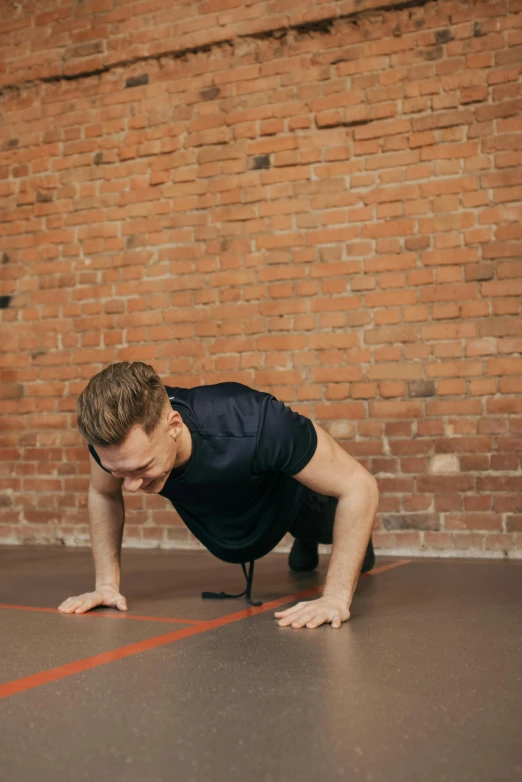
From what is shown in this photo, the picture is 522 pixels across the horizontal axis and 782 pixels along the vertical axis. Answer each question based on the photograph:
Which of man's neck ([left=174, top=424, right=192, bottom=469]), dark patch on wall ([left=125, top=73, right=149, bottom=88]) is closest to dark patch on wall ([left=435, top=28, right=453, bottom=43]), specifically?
dark patch on wall ([left=125, top=73, right=149, bottom=88])

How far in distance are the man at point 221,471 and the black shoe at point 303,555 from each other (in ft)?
2.63

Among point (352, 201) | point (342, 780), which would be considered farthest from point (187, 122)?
point (342, 780)

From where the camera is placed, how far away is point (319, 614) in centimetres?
210

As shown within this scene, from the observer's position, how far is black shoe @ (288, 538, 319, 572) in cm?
334

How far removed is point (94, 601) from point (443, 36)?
321cm

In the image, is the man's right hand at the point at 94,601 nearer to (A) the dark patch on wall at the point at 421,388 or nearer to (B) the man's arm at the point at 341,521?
(B) the man's arm at the point at 341,521

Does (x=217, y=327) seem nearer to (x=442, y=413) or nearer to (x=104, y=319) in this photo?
(x=104, y=319)

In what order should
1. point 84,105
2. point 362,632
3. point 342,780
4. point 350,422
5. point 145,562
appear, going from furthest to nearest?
1. point 84,105
2. point 350,422
3. point 145,562
4. point 362,632
5. point 342,780

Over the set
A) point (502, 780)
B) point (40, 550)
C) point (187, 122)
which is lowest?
point (40, 550)

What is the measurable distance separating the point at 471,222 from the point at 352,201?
62 centimetres

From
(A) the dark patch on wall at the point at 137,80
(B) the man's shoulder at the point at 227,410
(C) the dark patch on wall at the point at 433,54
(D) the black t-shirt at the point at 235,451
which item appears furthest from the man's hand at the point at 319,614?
(A) the dark patch on wall at the point at 137,80

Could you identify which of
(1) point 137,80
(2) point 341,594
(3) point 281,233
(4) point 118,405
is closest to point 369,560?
(2) point 341,594

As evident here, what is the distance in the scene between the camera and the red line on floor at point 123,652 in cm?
156

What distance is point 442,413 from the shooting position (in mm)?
3898
